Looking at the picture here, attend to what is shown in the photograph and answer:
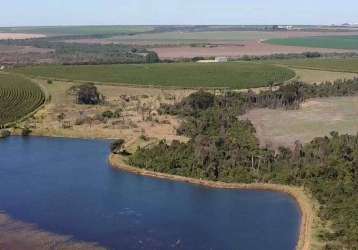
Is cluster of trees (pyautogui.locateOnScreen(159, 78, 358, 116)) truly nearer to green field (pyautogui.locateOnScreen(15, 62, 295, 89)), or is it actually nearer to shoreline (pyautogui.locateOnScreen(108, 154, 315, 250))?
green field (pyautogui.locateOnScreen(15, 62, 295, 89))

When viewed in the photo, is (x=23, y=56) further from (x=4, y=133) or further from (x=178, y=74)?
(x=4, y=133)

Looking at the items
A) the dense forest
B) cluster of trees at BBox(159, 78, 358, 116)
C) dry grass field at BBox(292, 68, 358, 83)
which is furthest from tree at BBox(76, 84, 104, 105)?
dry grass field at BBox(292, 68, 358, 83)

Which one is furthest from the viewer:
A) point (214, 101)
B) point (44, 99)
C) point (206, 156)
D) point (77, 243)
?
point (44, 99)

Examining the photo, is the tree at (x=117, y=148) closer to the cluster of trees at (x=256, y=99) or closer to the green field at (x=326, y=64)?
the cluster of trees at (x=256, y=99)

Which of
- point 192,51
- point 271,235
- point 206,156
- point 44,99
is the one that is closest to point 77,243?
point 271,235

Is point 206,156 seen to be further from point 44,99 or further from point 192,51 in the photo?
point 192,51

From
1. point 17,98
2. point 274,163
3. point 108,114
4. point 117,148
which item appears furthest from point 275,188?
point 17,98

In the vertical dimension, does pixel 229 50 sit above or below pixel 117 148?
above
